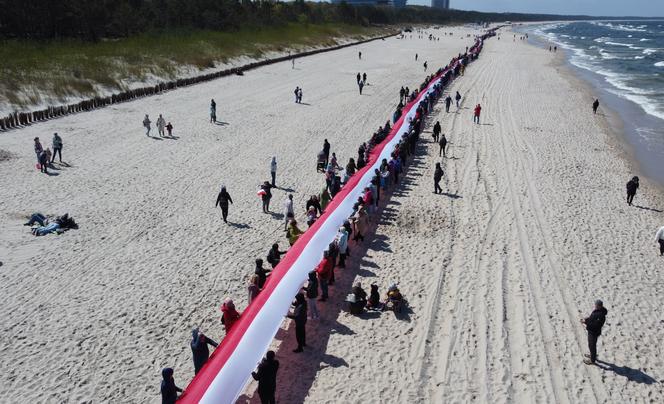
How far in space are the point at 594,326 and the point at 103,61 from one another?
3974 cm

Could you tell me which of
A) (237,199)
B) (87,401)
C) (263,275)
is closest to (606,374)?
(263,275)

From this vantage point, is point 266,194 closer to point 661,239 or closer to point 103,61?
point 661,239

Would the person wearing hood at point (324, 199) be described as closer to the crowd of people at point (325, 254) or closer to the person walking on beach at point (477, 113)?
the crowd of people at point (325, 254)

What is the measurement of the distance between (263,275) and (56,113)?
22.4 metres

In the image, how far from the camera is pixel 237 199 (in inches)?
656

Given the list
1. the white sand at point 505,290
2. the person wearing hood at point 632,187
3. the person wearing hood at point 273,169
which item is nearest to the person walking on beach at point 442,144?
the white sand at point 505,290

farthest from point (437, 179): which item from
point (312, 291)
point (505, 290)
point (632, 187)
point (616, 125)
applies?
point (616, 125)

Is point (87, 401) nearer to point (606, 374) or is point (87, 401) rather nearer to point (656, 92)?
point (606, 374)

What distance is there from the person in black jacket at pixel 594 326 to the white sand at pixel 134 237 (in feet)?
22.2

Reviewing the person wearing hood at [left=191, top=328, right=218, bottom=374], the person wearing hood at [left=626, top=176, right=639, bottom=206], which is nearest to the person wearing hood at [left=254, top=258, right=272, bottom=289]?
the person wearing hood at [left=191, top=328, right=218, bottom=374]

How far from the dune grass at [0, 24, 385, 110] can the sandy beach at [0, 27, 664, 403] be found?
24.0 ft

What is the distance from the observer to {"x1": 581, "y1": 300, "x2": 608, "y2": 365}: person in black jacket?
8.75m

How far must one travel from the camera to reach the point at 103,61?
A: 128ft

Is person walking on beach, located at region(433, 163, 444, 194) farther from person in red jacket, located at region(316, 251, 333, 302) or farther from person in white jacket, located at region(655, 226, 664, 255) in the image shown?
person in red jacket, located at region(316, 251, 333, 302)
